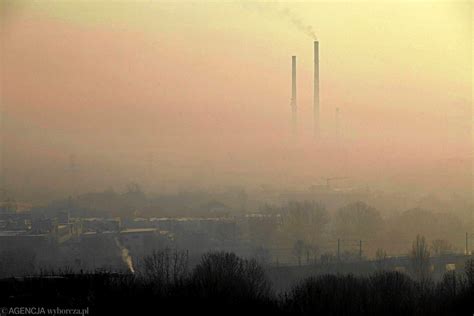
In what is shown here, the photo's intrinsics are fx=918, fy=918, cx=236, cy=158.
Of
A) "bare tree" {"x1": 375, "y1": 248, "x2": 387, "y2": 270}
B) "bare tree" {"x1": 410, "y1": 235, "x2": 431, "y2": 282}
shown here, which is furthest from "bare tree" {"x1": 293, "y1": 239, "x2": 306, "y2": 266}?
"bare tree" {"x1": 410, "y1": 235, "x2": 431, "y2": 282}

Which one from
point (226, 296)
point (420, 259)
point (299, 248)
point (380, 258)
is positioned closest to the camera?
point (226, 296)

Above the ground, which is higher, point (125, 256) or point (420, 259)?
point (125, 256)

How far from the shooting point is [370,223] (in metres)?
39.8

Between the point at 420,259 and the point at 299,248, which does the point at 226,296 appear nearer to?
the point at 420,259

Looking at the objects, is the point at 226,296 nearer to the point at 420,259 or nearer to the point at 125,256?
the point at 125,256

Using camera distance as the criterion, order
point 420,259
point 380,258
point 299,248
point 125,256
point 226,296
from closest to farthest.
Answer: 1. point 226,296
2. point 125,256
3. point 420,259
4. point 380,258
5. point 299,248

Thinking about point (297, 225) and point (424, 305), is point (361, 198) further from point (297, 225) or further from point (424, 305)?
point (424, 305)

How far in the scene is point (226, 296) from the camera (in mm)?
16281

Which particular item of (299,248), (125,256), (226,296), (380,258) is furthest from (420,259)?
(226,296)

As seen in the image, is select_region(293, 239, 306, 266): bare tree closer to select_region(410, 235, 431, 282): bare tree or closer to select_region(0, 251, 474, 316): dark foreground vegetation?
select_region(410, 235, 431, 282): bare tree

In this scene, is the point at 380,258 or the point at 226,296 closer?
the point at 226,296

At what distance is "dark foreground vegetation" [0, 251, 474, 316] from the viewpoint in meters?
14.1

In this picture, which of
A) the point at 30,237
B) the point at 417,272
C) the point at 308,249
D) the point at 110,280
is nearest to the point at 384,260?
the point at 417,272

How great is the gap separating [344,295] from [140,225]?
758 inches
